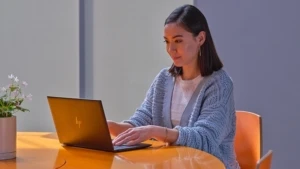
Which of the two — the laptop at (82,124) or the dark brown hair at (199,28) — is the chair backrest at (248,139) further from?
the laptop at (82,124)

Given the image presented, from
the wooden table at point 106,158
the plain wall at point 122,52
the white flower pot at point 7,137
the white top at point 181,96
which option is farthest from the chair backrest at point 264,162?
the plain wall at point 122,52

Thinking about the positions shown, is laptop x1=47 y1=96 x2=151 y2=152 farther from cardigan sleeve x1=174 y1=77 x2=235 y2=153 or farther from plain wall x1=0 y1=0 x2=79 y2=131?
plain wall x1=0 y1=0 x2=79 y2=131

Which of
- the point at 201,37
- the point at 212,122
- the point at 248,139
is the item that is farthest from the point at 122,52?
the point at 212,122

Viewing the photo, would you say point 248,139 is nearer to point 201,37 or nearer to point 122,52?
point 201,37

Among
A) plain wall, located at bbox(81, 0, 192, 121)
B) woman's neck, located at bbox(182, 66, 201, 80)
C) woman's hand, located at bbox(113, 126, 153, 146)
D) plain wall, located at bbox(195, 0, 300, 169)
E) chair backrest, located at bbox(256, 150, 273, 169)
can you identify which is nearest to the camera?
chair backrest, located at bbox(256, 150, 273, 169)

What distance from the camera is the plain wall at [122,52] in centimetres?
354

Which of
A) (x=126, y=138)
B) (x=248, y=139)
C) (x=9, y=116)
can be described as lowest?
(x=248, y=139)

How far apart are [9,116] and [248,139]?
1118 mm

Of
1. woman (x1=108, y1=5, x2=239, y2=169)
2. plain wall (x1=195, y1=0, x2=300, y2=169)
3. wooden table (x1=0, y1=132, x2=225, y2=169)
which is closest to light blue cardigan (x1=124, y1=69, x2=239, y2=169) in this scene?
woman (x1=108, y1=5, x2=239, y2=169)

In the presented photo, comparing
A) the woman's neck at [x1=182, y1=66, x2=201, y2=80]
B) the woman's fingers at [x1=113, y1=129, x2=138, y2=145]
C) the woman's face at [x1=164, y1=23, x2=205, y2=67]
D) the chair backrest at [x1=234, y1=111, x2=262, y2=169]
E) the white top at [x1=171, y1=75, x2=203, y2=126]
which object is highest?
the woman's face at [x1=164, y1=23, x2=205, y2=67]

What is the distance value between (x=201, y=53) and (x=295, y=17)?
105cm

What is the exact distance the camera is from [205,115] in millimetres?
2051

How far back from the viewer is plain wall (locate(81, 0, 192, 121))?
3539 mm

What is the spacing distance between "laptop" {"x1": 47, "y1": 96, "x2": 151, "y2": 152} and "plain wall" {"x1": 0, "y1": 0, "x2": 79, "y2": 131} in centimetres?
174
